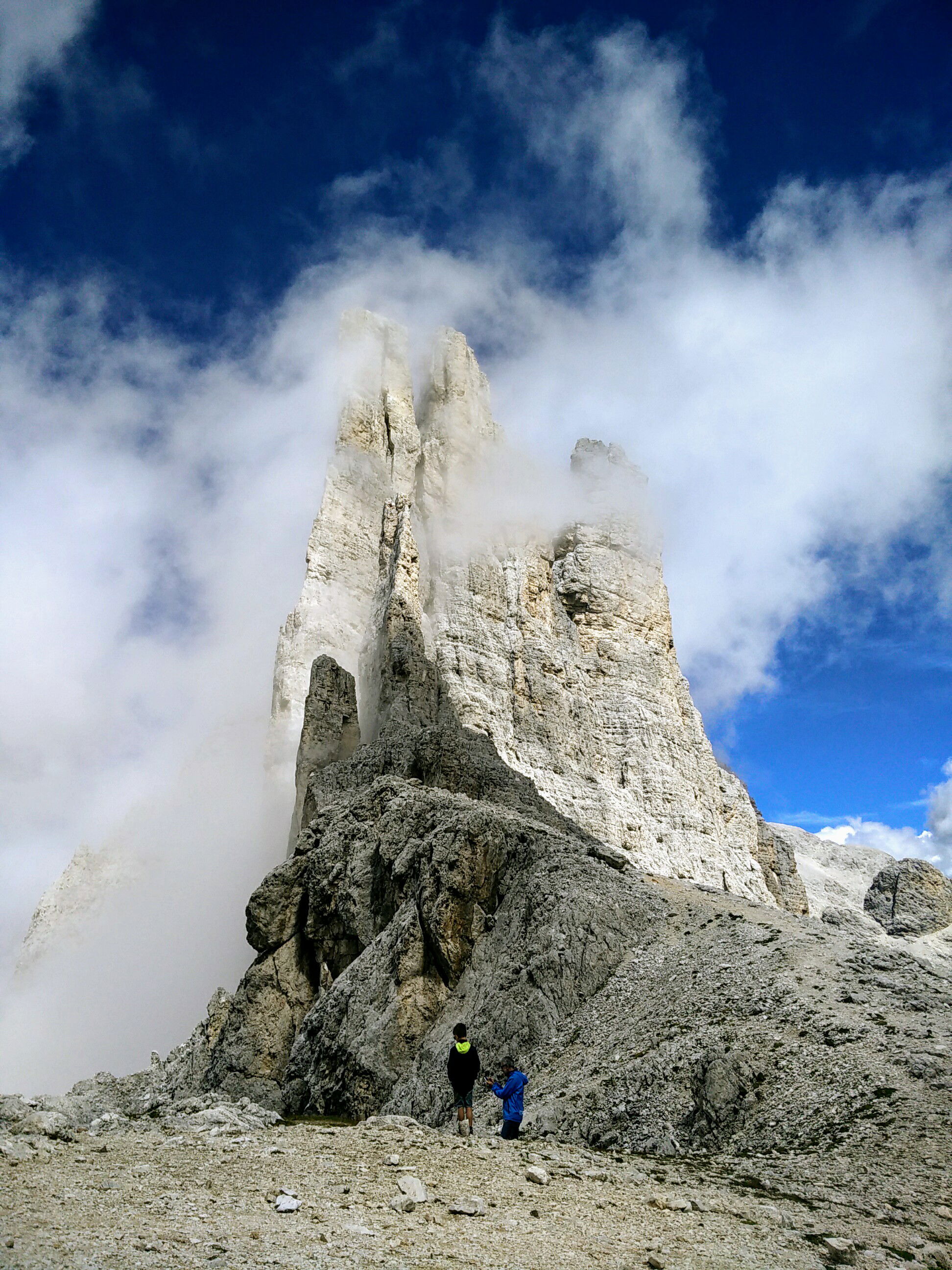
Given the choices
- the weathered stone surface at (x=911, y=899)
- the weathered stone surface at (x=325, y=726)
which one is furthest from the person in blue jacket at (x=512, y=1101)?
the weathered stone surface at (x=911, y=899)

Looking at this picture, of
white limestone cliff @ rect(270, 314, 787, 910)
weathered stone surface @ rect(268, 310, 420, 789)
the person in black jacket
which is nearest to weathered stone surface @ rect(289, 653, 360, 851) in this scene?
white limestone cliff @ rect(270, 314, 787, 910)

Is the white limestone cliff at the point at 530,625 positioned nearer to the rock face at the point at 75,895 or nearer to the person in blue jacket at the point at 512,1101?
the rock face at the point at 75,895

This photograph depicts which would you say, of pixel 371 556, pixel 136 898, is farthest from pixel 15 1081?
pixel 371 556

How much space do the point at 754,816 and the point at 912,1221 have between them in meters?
67.2

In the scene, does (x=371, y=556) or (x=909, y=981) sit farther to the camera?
(x=371, y=556)

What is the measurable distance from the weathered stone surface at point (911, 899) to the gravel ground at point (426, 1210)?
71.3 meters

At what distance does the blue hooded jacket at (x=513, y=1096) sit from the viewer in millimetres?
14453

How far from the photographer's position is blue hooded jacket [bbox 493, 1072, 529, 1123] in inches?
569

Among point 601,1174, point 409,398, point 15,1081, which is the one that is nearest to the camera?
point 601,1174

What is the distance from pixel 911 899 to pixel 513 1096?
251 ft

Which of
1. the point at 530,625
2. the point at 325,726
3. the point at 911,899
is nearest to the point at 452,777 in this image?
the point at 325,726

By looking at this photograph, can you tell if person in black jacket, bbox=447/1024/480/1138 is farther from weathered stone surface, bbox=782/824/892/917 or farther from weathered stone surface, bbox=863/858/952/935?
weathered stone surface, bbox=782/824/892/917

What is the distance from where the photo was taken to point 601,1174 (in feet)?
38.9

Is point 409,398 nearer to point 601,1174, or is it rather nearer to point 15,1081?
point 15,1081
